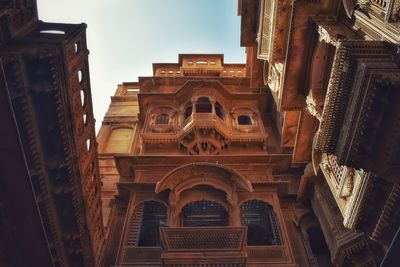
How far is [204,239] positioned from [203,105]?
829 centimetres

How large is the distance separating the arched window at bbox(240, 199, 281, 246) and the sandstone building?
5 centimetres

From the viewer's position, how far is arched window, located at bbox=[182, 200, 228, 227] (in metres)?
13.0

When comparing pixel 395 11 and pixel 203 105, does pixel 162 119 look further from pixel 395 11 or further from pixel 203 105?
pixel 395 11

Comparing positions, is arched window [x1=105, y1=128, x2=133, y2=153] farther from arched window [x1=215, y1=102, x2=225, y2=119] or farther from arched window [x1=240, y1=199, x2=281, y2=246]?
arched window [x1=240, y1=199, x2=281, y2=246]

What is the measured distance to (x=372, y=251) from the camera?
994 centimetres

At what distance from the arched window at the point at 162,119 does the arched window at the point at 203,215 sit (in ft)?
17.3

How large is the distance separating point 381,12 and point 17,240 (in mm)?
8681

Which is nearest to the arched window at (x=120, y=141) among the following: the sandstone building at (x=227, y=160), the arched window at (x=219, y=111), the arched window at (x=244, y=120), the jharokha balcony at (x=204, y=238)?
the sandstone building at (x=227, y=160)

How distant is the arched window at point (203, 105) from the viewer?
57.5ft

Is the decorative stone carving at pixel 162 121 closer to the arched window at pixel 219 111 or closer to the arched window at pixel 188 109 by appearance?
the arched window at pixel 188 109

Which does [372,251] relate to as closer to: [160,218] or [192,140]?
[160,218]

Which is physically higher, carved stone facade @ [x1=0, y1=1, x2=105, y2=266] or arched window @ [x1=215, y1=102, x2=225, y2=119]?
carved stone facade @ [x1=0, y1=1, x2=105, y2=266]

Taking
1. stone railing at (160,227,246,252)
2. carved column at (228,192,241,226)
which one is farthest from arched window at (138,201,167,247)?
stone railing at (160,227,246,252)

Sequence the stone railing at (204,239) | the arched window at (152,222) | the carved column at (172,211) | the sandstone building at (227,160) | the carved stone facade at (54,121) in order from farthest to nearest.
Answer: the arched window at (152,222) < the carved column at (172,211) < the stone railing at (204,239) < the carved stone facade at (54,121) < the sandstone building at (227,160)
